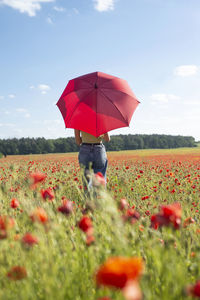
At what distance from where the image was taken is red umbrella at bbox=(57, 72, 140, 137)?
3787mm

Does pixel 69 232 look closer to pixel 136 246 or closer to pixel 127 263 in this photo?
pixel 136 246

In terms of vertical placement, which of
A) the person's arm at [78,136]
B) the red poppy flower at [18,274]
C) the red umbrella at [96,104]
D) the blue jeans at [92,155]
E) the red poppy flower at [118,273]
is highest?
the red umbrella at [96,104]

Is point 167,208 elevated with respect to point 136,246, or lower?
elevated

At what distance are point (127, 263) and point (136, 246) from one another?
138 centimetres

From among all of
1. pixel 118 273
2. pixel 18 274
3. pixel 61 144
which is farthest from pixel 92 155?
pixel 61 144

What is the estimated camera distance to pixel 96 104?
12.4 feet

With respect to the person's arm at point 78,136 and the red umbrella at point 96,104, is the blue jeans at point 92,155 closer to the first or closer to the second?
the person's arm at point 78,136

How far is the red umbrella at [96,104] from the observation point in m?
3.79

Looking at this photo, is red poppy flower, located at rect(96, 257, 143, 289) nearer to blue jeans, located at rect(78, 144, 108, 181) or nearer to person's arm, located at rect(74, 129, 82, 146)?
blue jeans, located at rect(78, 144, 108, 181)

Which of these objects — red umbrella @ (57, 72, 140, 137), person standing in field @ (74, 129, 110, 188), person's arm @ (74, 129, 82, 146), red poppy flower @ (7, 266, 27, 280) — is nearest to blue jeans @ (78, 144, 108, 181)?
person standing in field @ (74, 129, 110, 188)

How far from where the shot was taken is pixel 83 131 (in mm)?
4090

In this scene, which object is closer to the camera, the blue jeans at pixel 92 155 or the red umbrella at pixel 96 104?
the red umbrella at pixel 96 104

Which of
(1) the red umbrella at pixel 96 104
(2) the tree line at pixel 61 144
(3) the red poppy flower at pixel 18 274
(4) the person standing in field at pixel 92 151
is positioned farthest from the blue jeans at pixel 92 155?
(2) the tree line at pixel 61 144

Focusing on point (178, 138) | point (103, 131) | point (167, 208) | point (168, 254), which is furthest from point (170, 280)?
point (178, 138)
